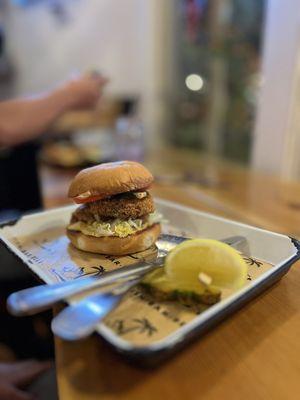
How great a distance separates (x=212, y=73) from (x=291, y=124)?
0.75 meters

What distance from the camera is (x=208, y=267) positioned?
0.54 meters

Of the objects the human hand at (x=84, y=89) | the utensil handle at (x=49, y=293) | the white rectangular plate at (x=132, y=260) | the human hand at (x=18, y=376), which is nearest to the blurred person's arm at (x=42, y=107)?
the human hand at (x=84, y=89)

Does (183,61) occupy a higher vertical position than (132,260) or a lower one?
higher

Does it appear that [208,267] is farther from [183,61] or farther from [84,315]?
[183,61]

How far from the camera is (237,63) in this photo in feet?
6.05

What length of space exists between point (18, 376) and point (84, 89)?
3.37 feet

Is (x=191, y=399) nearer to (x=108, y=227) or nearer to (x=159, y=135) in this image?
(x=108, y=227)

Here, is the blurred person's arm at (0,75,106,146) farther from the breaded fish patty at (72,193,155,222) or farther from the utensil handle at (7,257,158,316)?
the utensil handle at (7,257,158,316)

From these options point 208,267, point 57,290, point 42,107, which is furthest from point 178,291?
point 42,107

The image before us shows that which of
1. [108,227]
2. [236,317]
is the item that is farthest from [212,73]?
[236,317]

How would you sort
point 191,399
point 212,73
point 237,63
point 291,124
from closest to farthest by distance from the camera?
point 191,399
point 291,124
point 237,63
point 212,73

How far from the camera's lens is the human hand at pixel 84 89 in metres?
1.38

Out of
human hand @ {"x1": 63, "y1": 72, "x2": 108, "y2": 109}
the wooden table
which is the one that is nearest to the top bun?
the wooden table

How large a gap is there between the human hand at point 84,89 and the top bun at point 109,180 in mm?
754
